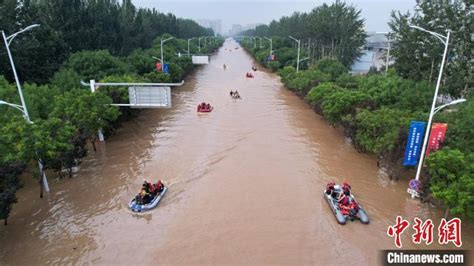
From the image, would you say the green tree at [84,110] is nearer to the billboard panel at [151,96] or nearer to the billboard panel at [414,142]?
the billboard panel at [151,96]

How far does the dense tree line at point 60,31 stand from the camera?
122ft

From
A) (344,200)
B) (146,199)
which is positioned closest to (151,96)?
(146,199)

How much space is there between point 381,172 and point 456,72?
9.85 metres

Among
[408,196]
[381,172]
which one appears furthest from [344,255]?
[381,172]

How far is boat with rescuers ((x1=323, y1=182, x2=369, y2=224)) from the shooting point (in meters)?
17.5

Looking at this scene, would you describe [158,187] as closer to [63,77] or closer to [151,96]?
[151,96]

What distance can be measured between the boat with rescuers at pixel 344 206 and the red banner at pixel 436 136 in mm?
4811

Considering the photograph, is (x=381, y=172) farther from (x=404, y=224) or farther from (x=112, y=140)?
(x=112, y=140)

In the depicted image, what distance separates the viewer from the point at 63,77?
32562mm

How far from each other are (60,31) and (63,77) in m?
18.0

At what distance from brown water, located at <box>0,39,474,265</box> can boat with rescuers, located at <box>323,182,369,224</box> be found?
1.25ft

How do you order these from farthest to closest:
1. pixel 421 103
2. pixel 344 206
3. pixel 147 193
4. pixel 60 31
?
1. pixel 60 31
2. pixel 421 103
3. pixel 147 193
4. pixel 344 206

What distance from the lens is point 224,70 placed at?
80.2 m
